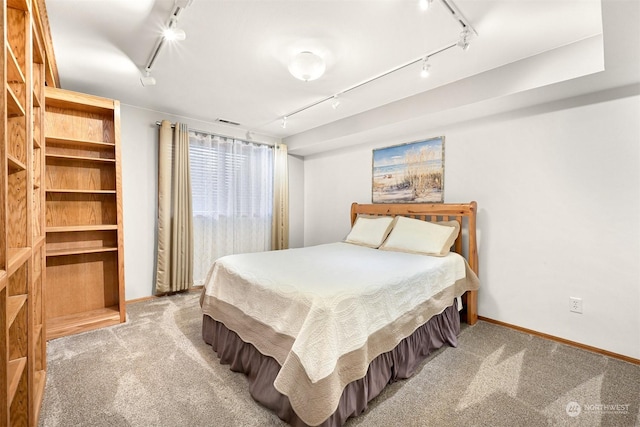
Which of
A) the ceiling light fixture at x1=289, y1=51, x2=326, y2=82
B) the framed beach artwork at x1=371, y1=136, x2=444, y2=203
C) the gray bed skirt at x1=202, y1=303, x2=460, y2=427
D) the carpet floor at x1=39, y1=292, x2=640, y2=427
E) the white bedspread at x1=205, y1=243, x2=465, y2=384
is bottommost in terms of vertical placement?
the carpet floor at x1=39, y1=292, x2=640, y2=427

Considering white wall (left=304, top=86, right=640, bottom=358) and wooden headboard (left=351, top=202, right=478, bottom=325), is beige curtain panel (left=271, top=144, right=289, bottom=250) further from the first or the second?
white wall (left=304, top=86, right=640, bottom=358)

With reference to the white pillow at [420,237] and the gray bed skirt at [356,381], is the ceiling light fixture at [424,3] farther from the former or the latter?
the gray bed skirt at [356,381]

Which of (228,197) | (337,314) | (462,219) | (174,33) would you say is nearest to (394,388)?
(337,314)

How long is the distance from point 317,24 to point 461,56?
3.78 ft

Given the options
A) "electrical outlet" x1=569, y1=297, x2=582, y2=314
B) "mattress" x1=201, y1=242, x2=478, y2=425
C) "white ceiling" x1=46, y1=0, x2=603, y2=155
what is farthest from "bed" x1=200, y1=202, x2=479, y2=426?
"white ceiling" x1=46, y1=0, x2=603, y2=155

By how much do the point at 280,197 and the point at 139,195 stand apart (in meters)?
1.87

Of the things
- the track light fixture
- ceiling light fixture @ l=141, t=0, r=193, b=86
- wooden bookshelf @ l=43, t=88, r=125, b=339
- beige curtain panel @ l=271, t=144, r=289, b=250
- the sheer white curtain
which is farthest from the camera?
beige curtain panel @ l=271, t=144, r=289, b=250

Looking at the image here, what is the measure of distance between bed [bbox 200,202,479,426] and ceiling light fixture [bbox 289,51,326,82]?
144 centimetres

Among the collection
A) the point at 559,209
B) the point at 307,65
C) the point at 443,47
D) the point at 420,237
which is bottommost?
the point at 420,237

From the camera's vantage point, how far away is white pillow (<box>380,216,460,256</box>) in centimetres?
262

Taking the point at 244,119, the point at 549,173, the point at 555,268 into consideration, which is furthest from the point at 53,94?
the point at 555,268

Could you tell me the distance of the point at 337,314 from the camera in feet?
4.61

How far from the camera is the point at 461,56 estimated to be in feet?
6.95

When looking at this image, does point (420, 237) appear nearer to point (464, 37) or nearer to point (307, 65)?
point (464, 37)
